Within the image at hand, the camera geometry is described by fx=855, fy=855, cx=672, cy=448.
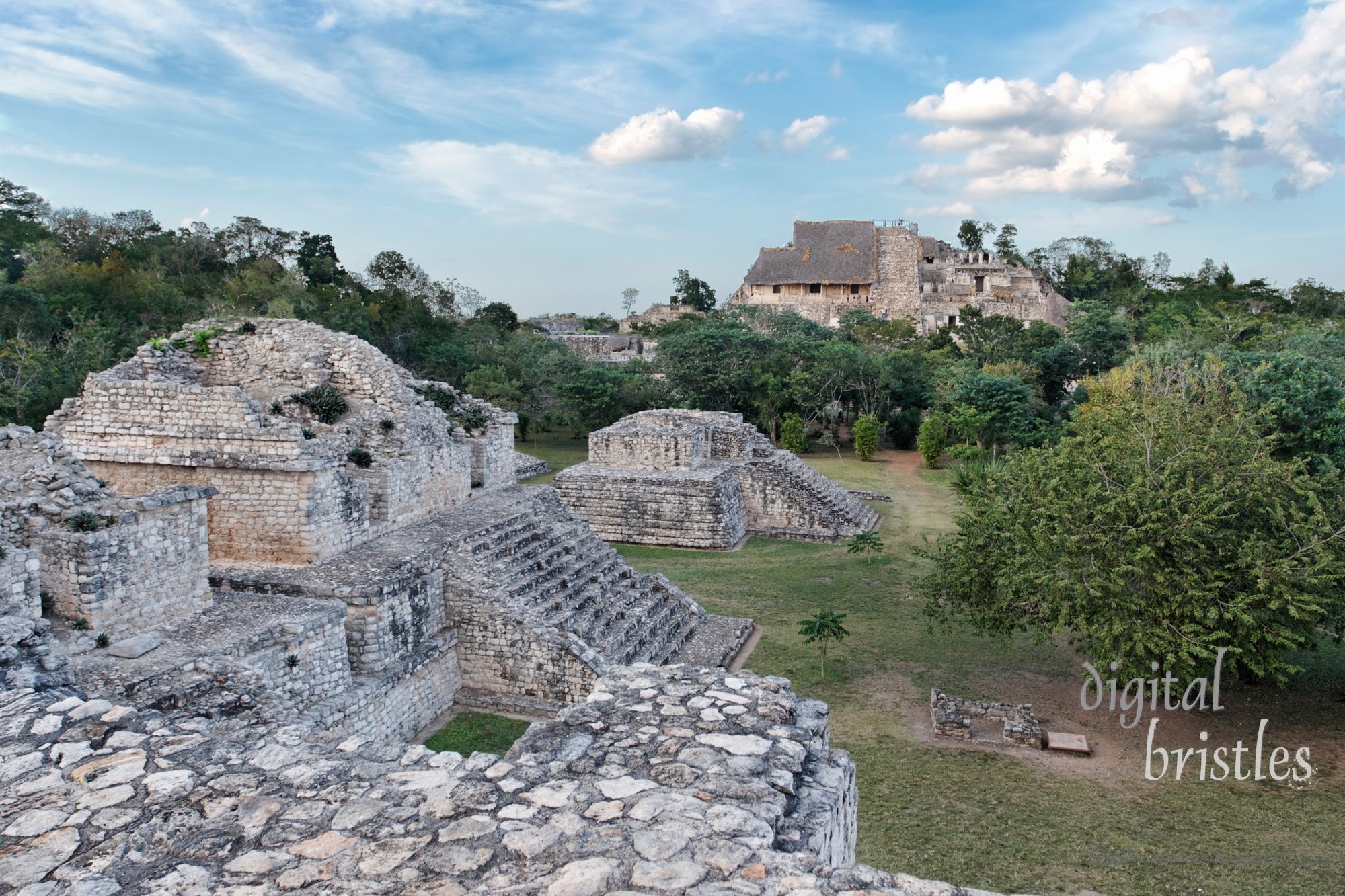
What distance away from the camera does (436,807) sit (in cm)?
385

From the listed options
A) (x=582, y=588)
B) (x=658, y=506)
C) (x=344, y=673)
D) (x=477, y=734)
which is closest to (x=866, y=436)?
(x=658, y=506)

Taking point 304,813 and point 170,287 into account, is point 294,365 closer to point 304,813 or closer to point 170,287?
point 304,813

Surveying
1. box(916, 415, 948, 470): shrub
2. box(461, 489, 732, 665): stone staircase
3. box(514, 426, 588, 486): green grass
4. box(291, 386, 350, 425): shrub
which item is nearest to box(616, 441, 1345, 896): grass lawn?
box(461, 489, 732, 665): stone staircase

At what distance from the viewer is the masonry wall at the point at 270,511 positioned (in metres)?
9.16

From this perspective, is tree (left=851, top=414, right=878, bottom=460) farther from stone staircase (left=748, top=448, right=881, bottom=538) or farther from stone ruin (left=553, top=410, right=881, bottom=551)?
stone ruin (left=553, top=410, right=881, bottom=551)

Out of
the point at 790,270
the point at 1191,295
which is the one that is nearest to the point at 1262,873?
the point at 790,270

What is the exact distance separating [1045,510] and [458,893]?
7.53m

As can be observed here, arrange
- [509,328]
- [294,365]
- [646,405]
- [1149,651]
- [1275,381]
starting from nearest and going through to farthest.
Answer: [1149,651], [294,365], [1275,381], [646,405], [509,328]

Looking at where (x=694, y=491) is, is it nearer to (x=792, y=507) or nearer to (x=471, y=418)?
(x=792, y=507)

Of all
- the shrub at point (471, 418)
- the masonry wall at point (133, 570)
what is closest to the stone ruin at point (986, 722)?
the shrub at point (471, 418)

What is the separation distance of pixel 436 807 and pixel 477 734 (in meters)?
5.28

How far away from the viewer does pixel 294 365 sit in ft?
36.8

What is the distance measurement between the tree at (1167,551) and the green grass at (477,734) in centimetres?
547

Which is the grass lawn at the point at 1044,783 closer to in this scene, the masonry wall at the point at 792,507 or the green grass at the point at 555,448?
the masonry wall at the point at 792,507
